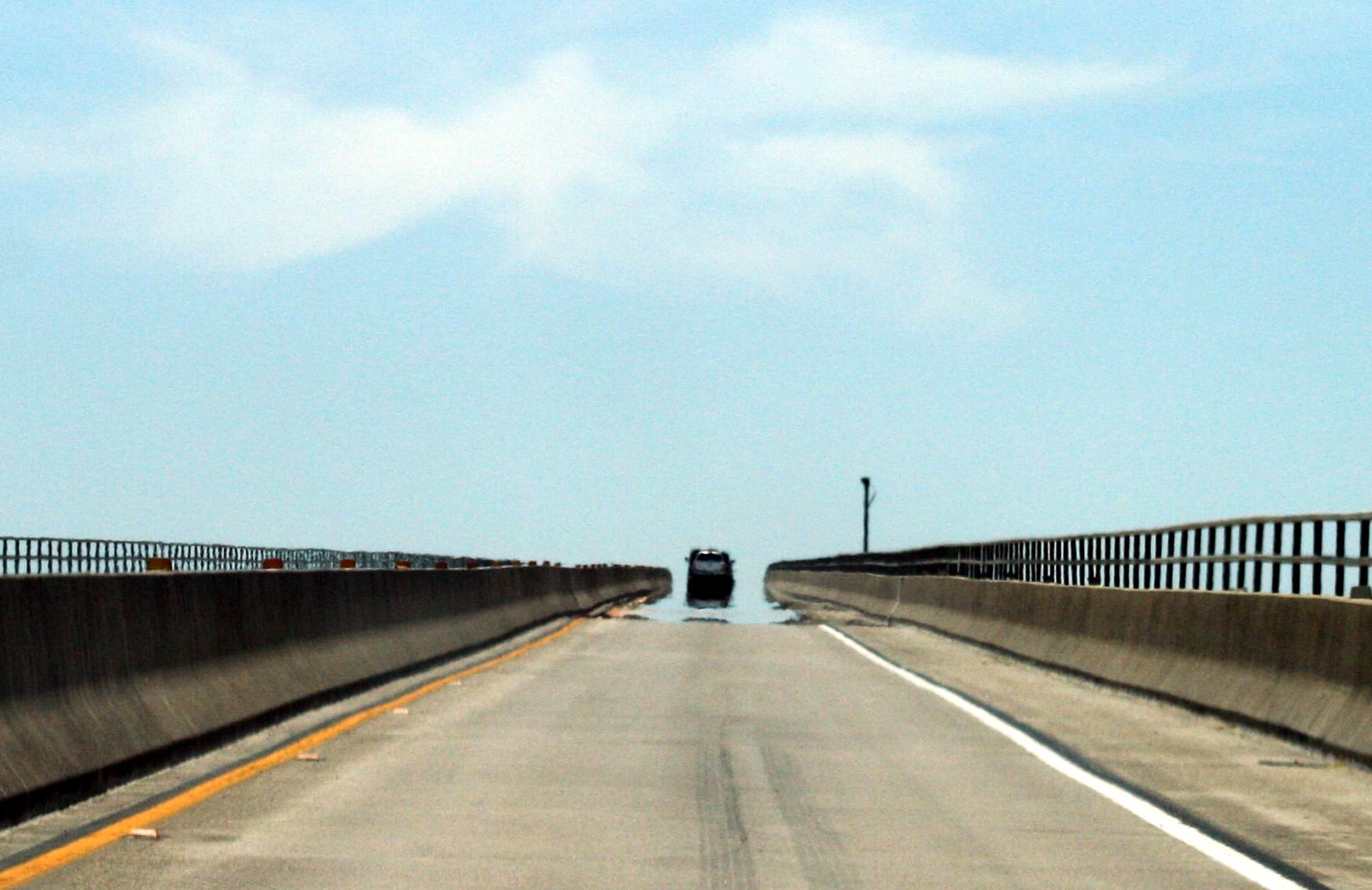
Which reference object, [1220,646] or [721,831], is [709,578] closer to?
[1220,646]

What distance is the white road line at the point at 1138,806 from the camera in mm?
9648

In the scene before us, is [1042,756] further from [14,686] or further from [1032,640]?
[1032,640]

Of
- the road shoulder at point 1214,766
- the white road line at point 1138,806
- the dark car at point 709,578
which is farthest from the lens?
the dark car at point 709,578

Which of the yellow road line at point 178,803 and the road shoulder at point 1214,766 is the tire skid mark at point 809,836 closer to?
the road shoulder at point 1214,766

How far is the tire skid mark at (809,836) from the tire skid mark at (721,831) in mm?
241

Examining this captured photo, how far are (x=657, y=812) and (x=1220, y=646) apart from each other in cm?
818

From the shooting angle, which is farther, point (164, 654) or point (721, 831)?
point (164, 654)

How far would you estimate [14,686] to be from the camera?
34.7 ft

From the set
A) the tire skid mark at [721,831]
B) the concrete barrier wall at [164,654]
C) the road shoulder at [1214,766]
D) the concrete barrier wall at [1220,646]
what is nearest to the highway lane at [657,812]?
the tire skid mark at [721,831]

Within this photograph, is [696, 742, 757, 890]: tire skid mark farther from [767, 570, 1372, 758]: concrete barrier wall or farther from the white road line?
[767, 570, 1372, 758]: concrete barrier wall

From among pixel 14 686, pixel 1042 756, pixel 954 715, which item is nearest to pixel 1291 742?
pixel 1042 756

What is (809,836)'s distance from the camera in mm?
10492

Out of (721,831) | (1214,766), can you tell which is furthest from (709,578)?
(721,831)

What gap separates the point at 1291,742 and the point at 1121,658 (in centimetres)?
601
